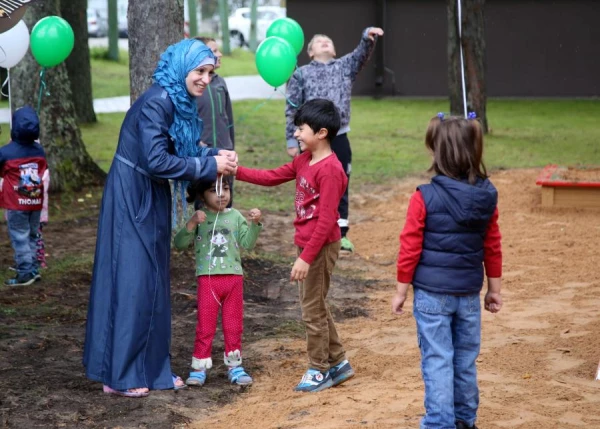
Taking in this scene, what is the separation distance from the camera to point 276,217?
10828 mm

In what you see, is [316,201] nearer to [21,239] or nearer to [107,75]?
[21,239]

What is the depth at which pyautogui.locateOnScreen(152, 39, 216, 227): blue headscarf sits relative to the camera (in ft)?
16.8

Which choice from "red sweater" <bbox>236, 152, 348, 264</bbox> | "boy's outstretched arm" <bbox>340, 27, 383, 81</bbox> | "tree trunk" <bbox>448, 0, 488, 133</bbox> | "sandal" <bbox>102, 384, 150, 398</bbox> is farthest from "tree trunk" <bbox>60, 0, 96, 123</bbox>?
"red sweater" <bbox>236, 152, 348, 264</bbox>

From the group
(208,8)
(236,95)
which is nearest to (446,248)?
(236,95)

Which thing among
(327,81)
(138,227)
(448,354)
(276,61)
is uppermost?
(276,61)

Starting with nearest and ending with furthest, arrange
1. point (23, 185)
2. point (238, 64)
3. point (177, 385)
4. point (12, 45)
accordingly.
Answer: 1. point (177, 385)
2. point (12, 45)
3. point (23, 185)
4. point (238, 64)

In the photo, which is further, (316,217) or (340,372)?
(340,372)

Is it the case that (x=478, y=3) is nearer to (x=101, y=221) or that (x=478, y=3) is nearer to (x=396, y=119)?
(x=396, y=119)

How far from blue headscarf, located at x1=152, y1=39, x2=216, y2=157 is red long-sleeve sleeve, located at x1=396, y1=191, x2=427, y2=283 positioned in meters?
1.53

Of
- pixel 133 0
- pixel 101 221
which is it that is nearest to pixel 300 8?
pixel 133 0

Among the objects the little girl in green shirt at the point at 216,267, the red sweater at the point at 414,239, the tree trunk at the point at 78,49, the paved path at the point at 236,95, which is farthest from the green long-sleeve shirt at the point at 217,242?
the paved path at the point at 236,95

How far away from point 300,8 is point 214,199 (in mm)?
18729

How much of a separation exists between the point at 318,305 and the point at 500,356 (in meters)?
1.35

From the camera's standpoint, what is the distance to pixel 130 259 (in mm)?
5160
